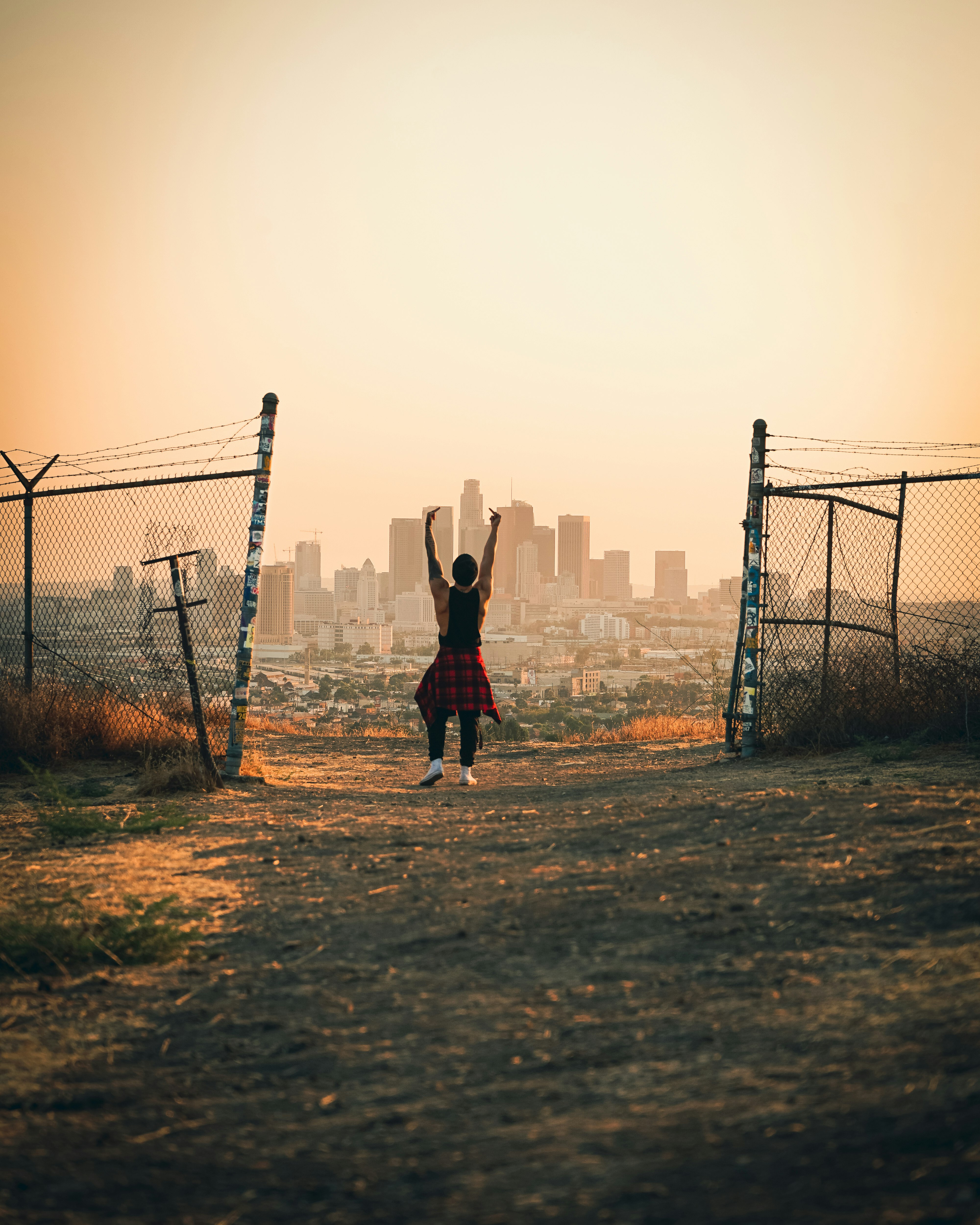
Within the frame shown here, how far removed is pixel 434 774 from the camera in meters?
8.08

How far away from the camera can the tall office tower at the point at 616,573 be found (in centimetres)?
7262

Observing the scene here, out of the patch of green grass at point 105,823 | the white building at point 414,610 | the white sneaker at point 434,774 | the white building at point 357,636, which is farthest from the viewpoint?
the white building at point 414,610

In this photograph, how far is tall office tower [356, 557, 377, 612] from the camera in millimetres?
45250

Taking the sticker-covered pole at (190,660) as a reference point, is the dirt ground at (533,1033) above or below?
below

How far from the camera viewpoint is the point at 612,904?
394 centimetres

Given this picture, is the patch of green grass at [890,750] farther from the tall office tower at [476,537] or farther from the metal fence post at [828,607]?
the tall office tower at [476,537]

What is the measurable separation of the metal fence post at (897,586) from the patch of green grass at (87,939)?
6869 mm

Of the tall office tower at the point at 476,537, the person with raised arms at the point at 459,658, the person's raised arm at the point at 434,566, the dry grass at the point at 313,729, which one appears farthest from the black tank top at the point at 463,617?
the tall office tower at the point at 476,537

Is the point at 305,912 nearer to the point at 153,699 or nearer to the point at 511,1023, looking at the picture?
the point at 511,1023

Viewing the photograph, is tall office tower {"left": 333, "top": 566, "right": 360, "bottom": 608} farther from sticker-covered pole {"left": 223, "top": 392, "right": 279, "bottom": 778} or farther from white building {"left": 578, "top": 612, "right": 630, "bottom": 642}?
sticker-covered pole {"left": 223, "top": 392, "right": 279, "bottom": 778}

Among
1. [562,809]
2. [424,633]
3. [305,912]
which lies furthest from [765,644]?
[424,633]

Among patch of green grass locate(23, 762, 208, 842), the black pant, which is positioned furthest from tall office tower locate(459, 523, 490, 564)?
patch of green grass locate(23, 762, 208, 842)

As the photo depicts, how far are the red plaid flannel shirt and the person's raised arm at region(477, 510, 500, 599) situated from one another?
0.53 meters

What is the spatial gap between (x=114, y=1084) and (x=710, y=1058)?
164cm
